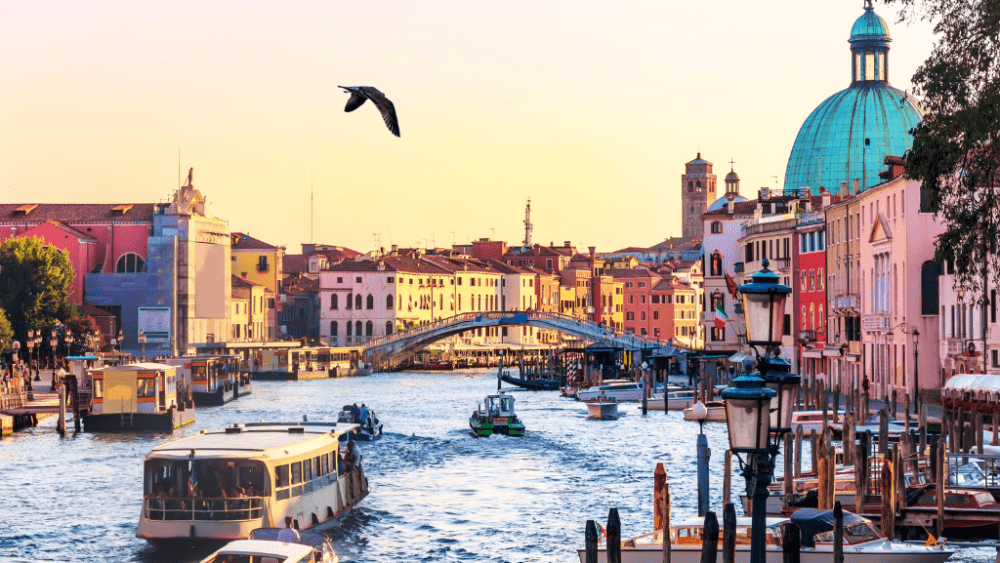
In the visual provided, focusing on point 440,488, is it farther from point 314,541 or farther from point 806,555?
point 806,555

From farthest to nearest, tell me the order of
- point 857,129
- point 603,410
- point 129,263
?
point 129,263 < point 857,129 < point 603,410

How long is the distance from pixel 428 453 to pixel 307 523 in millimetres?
11751

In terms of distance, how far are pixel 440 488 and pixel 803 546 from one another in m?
10.0

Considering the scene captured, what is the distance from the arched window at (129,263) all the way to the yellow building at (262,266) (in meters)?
15.7

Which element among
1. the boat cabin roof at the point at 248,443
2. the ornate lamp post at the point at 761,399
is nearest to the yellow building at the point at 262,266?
the boat cabin roof at the point at 248,443

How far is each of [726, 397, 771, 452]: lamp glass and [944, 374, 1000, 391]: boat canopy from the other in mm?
16097

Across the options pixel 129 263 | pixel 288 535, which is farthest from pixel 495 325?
pixel 288 535

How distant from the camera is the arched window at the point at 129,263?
211 feet

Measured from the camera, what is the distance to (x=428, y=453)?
2858 cm

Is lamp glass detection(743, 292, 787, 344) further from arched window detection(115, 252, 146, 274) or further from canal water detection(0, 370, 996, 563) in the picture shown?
arched window detection(115, 252, 146, 274)

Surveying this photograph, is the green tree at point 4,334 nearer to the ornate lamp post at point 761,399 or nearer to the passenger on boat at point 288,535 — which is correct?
the passenger on boat at point 288,535

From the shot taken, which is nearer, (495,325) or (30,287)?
(30,287)

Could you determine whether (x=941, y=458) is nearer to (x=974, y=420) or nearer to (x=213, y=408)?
(x=974, y=420)

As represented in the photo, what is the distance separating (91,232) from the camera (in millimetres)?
65125
